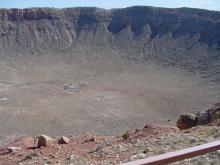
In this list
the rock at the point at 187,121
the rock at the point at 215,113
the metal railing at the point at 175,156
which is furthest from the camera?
the rock at the point at 187,121

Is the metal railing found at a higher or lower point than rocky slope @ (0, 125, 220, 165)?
higher

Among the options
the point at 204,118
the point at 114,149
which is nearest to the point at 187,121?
the point at 204,118

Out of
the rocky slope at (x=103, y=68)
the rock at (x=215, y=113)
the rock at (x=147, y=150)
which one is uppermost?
the rock at (x=147, y=150)

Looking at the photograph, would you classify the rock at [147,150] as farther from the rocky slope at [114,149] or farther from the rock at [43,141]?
the rock at [43,141]

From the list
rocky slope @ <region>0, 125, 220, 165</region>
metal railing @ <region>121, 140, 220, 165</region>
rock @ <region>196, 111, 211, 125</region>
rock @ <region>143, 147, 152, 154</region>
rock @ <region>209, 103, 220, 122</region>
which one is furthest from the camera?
Result: rock @ <region>196, 111, 211, 125</region>

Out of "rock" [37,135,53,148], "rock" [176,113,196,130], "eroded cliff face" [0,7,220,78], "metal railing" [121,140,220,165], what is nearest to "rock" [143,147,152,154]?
"rock" [37,135,53,148]

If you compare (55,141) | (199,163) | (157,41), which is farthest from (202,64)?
(199,163)

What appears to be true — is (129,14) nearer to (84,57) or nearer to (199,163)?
(84,57)

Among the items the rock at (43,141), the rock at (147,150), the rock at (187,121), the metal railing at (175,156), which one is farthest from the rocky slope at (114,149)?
the metal railing at (175,156)

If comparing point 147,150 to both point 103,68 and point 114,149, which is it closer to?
point 114,149

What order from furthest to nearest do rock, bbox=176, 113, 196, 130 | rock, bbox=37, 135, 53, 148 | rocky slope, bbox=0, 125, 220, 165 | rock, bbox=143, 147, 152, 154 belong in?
1. rock, bbox=176, 113, 196, 130
2. rock, bbox=37, 135, 53, 148
3. rock, bbox=143, 147, 152, 154
4. rocky slope, bbox=0, 125, 220, 165

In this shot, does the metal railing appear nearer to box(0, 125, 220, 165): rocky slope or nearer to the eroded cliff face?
box(0, 125, 220, 165): rocky slope
